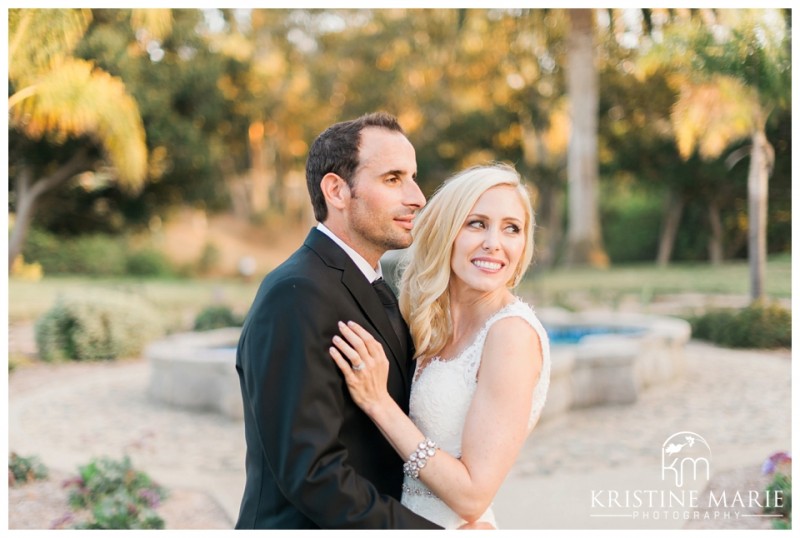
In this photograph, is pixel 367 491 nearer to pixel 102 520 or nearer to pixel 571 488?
pixel 102 520

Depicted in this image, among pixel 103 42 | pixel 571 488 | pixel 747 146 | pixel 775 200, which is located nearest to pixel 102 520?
pixel 571 488

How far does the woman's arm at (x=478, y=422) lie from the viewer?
6.29 ft

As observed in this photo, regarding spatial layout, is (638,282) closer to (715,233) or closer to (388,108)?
(715,233)

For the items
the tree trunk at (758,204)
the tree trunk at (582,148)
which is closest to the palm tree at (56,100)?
the tree trunk at (758,204)

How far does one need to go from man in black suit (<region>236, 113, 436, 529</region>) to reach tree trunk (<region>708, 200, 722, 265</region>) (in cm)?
1482

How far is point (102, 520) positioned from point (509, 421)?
3.31m

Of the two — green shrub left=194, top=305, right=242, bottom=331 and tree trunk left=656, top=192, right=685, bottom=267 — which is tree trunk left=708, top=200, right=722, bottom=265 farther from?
green shrub left=194, top=305, right=242, bottom=331

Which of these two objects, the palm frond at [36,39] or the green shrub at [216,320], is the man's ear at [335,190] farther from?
the green shrub at [216,320]

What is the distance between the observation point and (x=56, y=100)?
771 centimetres

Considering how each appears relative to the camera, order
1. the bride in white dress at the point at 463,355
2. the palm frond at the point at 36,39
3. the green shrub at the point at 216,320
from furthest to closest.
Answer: the green shrub at the point at 216,320 < the palm frond at the point at 36,39 < the bride in white dress at the point at 463,355

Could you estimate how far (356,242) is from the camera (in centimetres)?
210

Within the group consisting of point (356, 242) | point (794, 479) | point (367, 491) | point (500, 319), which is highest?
point (356, 242)

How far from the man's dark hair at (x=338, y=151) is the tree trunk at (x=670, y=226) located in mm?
16153

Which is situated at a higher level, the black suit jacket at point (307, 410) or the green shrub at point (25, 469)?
the black suit jacket at point (307, 410)
